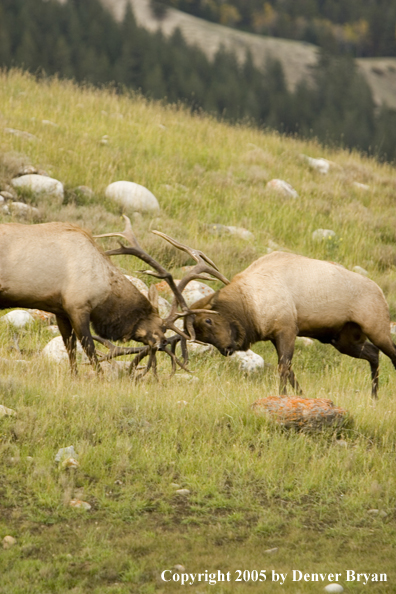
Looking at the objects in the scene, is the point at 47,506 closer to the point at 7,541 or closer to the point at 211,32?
the point at 7,541

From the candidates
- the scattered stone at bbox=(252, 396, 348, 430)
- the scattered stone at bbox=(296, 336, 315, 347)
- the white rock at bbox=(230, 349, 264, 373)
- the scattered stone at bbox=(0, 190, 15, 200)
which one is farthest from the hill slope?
the scattered stone at bbox=(252, 396, 348, 430)

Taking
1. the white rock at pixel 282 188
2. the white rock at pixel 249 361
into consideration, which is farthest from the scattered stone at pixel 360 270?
the white rock at pixel 249 361

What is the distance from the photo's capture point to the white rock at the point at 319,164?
17.0m

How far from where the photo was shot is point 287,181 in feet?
52.0

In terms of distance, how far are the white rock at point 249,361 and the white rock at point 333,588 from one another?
15.7 ft

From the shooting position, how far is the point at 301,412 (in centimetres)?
611

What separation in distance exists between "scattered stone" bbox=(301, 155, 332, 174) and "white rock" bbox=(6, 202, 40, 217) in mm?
7605

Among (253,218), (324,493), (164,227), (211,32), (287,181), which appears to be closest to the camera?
(324,493)

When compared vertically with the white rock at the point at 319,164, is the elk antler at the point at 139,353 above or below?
above

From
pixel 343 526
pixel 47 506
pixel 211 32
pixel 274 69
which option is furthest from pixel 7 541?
pixel 211 32

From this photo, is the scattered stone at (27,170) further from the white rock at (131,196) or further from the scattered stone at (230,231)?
the scattered stone at (230,231)

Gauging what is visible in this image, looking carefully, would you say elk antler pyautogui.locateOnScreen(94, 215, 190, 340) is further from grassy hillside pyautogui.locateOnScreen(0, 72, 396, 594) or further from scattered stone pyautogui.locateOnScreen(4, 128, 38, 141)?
scattered stone pyautogui.locateOnScreen(4, 128, 38, 141)

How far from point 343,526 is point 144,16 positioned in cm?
11708

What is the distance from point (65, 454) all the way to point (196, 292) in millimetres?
4760
